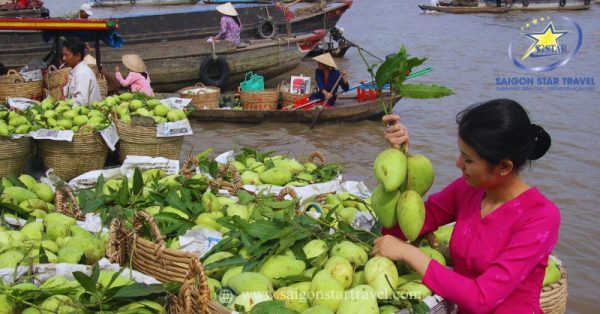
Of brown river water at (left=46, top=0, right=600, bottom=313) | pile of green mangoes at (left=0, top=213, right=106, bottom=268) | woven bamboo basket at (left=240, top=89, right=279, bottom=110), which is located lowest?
brown river water at (left=46, top=0, right=600, bottom=313)

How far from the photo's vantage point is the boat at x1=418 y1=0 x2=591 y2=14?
74.0 feet

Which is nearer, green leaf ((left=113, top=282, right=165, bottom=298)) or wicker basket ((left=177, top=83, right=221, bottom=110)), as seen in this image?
green leaf ((left=113, top=282, right=165, bottom=298))

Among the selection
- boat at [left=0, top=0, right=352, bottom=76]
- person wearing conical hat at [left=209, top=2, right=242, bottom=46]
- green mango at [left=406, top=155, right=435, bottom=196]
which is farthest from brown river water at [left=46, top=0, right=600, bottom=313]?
person wearing conical hat at [left=209, top=2, right=242, bottom=46]

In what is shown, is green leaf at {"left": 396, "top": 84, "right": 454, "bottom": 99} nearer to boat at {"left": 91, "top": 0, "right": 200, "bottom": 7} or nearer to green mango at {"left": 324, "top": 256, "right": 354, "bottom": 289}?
green mango at {"left": 324, "top": 256, "right": 354, "bottom": 289}

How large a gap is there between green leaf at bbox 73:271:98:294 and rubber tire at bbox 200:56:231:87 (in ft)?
24.5

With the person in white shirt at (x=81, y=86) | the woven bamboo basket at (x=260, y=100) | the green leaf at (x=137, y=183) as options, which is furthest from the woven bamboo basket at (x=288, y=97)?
the green leaf at (x=137, y=183)

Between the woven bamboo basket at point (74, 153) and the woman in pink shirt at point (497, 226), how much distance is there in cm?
282

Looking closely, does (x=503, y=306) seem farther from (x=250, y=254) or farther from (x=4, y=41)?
(x=4, y=41)

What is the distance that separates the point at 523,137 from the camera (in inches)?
60.3

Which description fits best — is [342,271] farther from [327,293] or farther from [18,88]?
[18,88]

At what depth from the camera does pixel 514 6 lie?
2342 cm

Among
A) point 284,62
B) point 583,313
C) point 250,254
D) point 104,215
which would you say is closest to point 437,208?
point 250,254

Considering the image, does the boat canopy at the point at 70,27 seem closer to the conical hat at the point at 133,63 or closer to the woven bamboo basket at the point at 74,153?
the conical hat at the point at 133,63

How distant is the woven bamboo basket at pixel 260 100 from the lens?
765 centimetres
